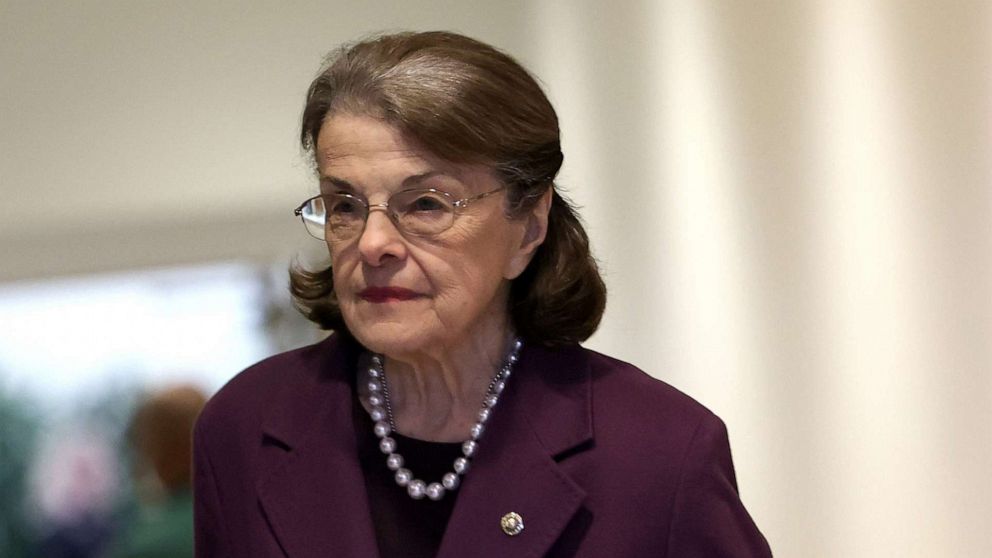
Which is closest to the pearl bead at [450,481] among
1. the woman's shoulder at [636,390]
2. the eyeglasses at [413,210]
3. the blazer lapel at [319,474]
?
the blazer lapel at [319,474]

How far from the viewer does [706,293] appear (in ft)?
7.36

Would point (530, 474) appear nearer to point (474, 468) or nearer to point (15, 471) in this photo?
point (474, 468)

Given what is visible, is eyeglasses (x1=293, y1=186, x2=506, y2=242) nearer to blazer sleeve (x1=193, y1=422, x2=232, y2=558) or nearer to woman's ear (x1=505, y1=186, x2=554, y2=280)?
woman's ear (x1=505, y1=186, x2=554, y2=280)

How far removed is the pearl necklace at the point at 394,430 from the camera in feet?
5.07

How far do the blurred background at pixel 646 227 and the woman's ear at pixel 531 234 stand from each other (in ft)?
2.31

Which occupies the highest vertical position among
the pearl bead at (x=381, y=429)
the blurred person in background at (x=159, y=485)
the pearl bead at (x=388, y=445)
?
the pearl bead at (x=381, y=429)

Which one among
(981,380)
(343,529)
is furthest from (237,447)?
(981,380)

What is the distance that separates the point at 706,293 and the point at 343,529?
1010 millimetres

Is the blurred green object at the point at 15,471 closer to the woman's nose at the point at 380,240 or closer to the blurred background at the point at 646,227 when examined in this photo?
the blurred background at the point at 646,227

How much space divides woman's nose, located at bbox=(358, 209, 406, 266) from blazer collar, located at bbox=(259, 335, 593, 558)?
0.94 feet

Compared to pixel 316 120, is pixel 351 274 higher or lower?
lower

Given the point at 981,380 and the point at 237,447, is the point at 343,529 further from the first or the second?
the point at 981,380

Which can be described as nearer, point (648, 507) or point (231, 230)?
point (648, 507)

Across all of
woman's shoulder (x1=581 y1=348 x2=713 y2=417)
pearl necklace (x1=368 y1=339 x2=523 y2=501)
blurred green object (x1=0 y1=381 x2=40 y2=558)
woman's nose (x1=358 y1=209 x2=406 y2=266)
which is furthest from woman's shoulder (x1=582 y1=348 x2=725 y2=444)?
blurred green object (x1=0 y1=381 x2=40 y2=558)
